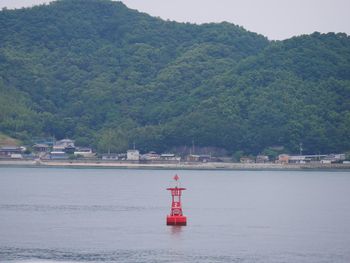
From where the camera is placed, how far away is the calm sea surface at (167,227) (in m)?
41.1

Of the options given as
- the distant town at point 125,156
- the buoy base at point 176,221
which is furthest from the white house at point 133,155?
the buoy base at point 176,221

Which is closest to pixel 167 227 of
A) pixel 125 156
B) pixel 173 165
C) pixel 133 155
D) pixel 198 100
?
pixel 173 165

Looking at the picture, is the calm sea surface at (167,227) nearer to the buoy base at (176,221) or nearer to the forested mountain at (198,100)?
the buoy base at (176,221)

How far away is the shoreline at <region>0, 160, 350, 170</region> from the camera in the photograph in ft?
485

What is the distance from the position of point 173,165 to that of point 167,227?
3952 inches

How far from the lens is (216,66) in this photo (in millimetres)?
188250

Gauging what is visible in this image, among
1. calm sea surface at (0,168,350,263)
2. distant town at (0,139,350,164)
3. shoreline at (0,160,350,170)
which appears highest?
distant town at (0,139,350,164)

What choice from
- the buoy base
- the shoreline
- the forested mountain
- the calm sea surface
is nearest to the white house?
the shoreline

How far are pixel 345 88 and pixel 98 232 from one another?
390ft

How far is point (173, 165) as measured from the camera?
15138 centimetres

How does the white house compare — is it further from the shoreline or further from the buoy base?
the buoy base

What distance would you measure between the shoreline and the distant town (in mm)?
574

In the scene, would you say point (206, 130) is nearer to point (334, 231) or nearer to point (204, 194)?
point (204, 194)

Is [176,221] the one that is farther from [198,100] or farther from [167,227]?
[198,100]
